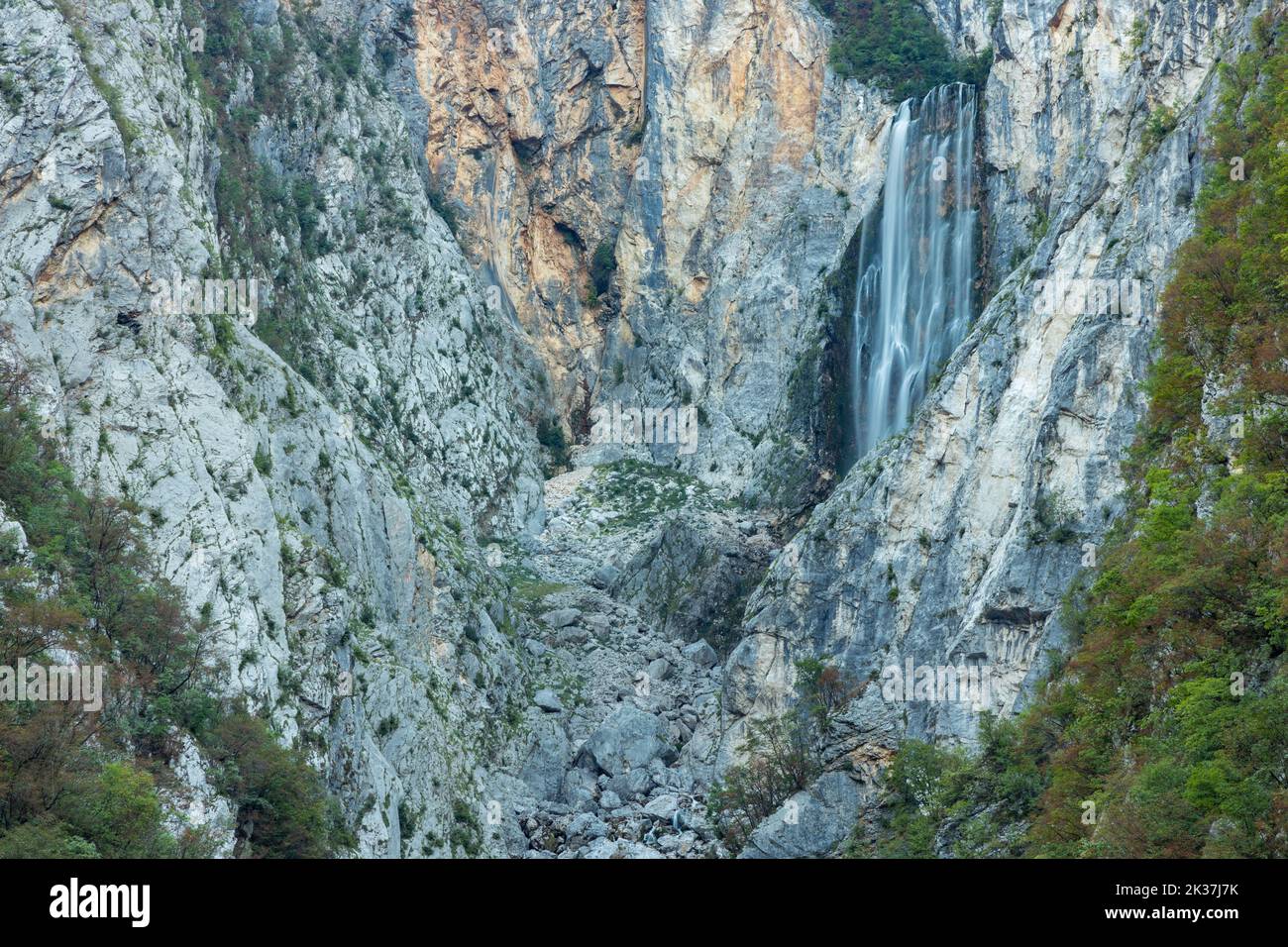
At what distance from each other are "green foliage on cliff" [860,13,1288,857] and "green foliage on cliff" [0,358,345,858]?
60.1 feet

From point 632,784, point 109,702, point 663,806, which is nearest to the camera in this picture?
point 109,702

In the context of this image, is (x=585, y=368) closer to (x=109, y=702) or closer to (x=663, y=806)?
(x=663, y=806)

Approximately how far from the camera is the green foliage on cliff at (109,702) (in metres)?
29.8

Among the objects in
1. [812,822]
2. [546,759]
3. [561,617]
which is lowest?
[812,822]

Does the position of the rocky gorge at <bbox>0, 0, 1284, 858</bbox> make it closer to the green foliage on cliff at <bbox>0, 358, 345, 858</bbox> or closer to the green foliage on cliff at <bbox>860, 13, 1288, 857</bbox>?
the green foliage on cliff at <bbox>0, 358, 345, 858</bbox>

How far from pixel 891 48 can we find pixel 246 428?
50.3 meters

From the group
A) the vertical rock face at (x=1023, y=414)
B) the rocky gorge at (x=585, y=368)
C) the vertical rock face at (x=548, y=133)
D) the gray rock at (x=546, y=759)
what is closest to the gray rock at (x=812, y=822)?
the rocky gorge at (x=585, y=368)

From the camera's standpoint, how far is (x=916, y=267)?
7231cm

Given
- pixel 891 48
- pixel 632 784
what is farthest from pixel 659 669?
pixel 891 48

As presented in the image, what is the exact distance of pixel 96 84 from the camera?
49.9 metres

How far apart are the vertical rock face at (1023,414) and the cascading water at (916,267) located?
2384 mm

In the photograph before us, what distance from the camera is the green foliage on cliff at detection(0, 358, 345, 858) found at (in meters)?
29.8
